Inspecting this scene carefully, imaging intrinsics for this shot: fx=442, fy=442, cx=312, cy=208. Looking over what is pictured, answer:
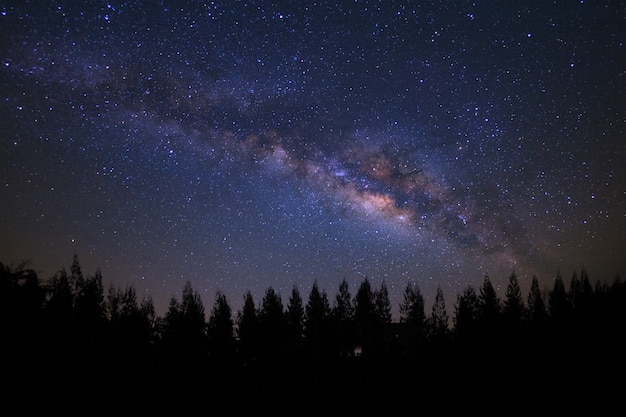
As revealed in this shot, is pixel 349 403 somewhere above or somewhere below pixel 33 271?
below

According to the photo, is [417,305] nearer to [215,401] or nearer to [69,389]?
[215,401]

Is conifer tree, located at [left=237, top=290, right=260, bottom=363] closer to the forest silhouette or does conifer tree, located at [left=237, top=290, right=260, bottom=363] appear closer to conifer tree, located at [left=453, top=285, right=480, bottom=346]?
the forest silhouette

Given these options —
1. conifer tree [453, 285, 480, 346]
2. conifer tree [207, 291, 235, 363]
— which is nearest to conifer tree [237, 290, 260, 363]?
conifer tree [207, 291, 235, 363]

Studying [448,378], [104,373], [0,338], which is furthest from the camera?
[104,373]

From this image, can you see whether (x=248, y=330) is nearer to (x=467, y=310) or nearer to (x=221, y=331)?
(x=221, y=331)

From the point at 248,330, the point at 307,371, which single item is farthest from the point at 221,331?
the point at 307,371

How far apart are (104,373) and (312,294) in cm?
3711

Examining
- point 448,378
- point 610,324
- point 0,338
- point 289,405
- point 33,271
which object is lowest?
point 289,405

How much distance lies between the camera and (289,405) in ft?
64.7

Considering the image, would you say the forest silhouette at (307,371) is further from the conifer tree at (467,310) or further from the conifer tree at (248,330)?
the conifer tree at (467,310)

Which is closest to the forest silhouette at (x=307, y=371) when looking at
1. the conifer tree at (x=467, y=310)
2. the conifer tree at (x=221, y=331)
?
→ the conifer tree at (x=221, y=331)

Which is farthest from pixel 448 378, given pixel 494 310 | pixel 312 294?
pixel 494 310

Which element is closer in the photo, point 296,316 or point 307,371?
point 307,371

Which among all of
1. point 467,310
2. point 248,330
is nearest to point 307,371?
point 248,330
